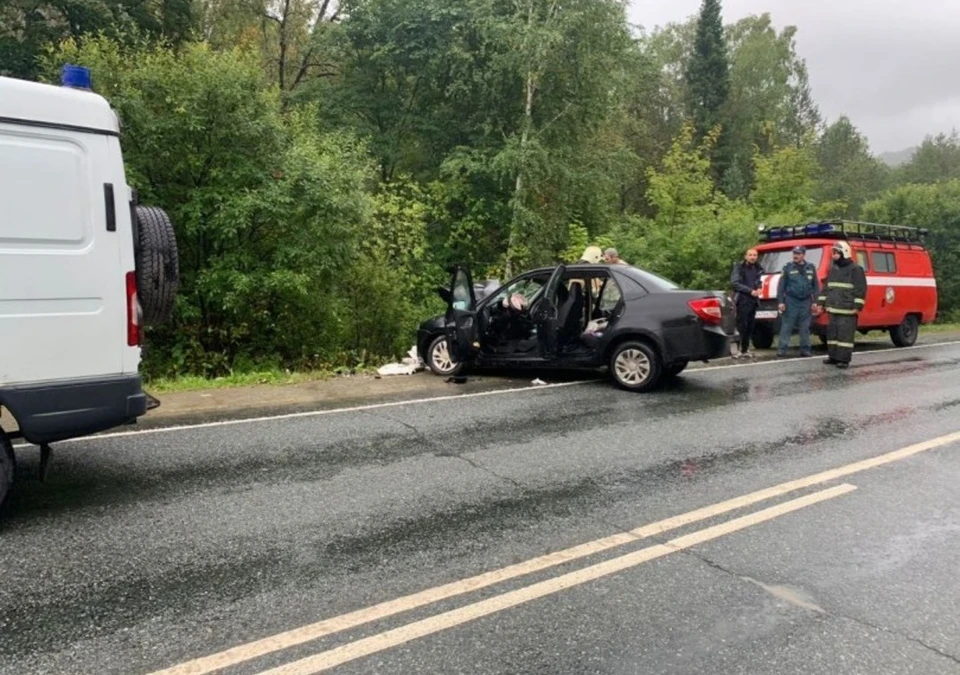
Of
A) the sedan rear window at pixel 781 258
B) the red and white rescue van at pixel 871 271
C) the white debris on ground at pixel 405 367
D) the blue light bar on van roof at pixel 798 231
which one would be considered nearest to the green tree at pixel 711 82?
the red and white rescue van at pixel 871 271

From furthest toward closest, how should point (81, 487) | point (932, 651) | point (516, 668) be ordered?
point (81, 487) < point (932, 651) < point (516, 668)

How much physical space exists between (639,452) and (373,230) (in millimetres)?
9215

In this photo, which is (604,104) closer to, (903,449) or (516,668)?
(903,449)

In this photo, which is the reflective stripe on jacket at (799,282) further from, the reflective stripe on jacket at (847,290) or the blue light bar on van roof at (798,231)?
the blue light bar on van roof at (798,231)

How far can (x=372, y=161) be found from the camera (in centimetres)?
1373

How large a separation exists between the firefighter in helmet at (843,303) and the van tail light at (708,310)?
359cm

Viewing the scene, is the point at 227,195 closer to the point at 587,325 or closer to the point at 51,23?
the point at 587,325

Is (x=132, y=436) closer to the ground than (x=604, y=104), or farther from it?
closer to the ground

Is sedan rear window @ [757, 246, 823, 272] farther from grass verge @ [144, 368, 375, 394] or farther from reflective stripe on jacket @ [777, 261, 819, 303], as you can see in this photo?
grass verge @ [144, 368, 375, 394]

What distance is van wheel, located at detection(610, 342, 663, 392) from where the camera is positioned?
28.0ft

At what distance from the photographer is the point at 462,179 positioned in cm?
2195

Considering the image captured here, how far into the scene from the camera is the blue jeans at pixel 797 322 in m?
11.9

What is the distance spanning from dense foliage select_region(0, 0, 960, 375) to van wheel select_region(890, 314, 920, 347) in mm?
4090

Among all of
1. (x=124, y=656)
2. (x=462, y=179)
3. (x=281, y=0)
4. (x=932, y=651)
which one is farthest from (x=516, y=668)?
(x=281, y=0)
